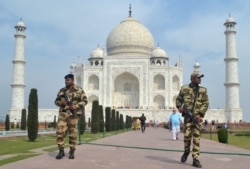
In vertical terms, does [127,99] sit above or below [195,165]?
above

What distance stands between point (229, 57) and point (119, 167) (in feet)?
112

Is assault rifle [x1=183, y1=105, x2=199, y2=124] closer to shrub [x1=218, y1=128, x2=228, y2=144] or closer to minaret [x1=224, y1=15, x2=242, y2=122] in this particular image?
shrub [x1=218, y1=128, x2=228, y2=144]

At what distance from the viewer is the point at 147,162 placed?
481 cm

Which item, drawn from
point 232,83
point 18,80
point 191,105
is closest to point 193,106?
point 191,105

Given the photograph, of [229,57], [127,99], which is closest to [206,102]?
[229,57]

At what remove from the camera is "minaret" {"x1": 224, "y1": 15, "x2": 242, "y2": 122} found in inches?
1426

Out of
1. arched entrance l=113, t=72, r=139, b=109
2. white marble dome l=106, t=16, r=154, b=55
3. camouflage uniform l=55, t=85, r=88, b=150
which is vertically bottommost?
camouflage uniform l=55, t=85, r=88, b=150

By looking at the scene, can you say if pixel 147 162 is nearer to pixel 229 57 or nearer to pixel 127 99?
pixel 229 57

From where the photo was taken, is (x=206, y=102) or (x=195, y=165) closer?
(x=195, y=165)

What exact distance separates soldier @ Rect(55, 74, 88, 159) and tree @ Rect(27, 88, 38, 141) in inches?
230

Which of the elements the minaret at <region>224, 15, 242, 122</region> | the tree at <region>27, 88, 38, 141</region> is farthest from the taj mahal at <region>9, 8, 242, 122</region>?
the tree at <region>27, 88, 38, 141</region>

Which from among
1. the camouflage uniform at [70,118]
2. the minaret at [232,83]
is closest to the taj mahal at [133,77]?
the minaret at [232,83]

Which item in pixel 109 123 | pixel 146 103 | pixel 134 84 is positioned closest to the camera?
pixel 109 123

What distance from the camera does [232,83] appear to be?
36.4 meters
